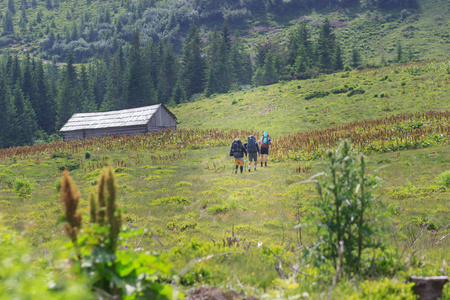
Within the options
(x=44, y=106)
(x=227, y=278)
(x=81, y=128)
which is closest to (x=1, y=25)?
(x=44, y=106)

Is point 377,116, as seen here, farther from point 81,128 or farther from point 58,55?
point 58,55

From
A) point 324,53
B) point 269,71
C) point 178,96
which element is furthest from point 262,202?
point 269,71

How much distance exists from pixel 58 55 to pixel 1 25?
224ft

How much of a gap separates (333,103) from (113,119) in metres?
29.7

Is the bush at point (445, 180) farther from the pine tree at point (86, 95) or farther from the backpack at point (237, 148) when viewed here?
the pine tree at point (86, 95)

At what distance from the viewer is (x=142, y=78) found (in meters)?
72.4

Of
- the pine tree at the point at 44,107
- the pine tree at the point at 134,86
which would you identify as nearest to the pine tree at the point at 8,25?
the pine tree at the point at 44,107

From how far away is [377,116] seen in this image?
32.2m

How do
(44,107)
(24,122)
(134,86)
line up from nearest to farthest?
(24,122) → (134,86) → (44,107)

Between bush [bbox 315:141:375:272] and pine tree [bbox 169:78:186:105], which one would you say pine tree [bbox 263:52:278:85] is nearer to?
pine tree [bbox 169:78:186:105]

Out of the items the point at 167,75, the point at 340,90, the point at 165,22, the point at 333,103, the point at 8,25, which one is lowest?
the point at 333,103

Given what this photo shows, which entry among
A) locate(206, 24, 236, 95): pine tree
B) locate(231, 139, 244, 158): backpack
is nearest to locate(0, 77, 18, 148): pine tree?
locate(206, 24, 236, 95): pine tree

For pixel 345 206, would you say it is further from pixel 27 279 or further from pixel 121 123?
pixel 121 123

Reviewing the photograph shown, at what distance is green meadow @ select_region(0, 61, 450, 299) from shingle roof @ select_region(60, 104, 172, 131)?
7.73 m
